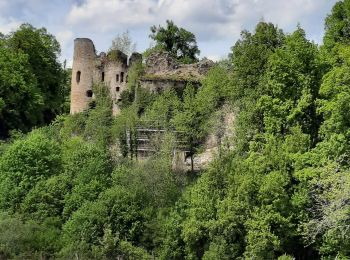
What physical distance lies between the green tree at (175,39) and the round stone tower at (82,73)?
2020cm

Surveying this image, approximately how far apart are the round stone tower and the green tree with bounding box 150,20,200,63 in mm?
20205

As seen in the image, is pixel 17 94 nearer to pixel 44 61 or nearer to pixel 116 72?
pixel 44 61

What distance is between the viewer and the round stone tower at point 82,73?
4453 cm

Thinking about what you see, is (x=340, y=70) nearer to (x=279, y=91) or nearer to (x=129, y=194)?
(x=279, y=91)

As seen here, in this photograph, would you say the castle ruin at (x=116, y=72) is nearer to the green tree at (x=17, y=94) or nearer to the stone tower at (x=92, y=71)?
the stone tower at (x=92, y=71)

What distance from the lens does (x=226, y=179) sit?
2770cm

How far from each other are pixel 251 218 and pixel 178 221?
3.95 metres

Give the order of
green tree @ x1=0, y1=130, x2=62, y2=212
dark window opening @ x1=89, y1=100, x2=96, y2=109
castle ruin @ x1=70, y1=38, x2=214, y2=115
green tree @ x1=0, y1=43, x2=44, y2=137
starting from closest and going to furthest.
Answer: green tree @ x1=0, y1=130, x2=62, y2=212
castle ruin @ x1=70, y1=38, x2=214, y2=115
dark window opening @ x1=89, y1=100, x2=96, y2=109
green tree @ x1=0, y1=43, x2=44, y2=137

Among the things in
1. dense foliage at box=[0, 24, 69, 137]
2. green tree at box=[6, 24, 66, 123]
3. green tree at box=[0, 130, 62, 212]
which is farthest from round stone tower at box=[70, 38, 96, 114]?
green tree at box=[0, 130, 62, 212]

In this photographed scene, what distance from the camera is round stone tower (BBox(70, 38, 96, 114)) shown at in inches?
1753

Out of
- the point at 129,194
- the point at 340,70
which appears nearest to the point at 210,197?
the point at 129,194

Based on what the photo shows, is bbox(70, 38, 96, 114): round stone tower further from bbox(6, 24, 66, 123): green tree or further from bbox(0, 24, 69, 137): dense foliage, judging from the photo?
bbox(6, 24, 66, 123): green tree

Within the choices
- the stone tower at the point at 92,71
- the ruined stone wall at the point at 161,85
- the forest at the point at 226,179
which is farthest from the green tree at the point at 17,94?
the ruined stone wall at the point at 161,85

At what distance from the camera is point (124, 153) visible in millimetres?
37719
